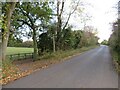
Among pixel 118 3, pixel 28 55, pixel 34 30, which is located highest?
pixel 118 3

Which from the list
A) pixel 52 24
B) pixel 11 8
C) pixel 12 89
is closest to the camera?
pixel 12 89

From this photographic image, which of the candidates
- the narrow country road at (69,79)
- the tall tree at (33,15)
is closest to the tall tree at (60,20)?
the tall tree at (33,15)

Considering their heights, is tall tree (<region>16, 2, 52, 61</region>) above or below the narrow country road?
above

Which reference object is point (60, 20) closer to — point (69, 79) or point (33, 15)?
point (33, 15)

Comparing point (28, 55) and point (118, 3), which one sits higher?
point (118, 3)

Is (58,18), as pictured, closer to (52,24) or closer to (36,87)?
(52,24)

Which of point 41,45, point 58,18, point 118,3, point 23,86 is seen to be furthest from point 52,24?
point 23,86

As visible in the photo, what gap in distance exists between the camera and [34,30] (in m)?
36.5

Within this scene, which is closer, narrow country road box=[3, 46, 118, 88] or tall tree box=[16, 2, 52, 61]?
narrow country road box=[3, 46, 118, 88]

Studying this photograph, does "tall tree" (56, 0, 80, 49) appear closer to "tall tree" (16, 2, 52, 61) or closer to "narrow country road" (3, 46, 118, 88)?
"tall tree" (16, 2, 52, 61)

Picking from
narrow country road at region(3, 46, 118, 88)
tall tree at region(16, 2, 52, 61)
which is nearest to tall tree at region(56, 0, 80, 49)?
tall tree at region(16, 2, 52, 61)

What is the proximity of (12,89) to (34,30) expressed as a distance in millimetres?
26512

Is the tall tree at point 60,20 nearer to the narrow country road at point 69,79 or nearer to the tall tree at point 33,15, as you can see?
the tall tree at point 33,15

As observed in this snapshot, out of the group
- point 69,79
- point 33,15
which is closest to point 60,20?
point 33,15
